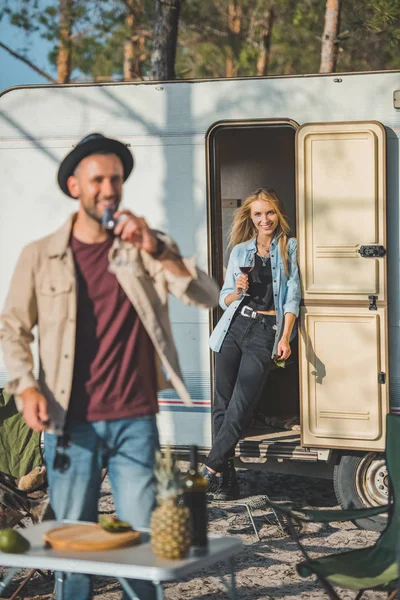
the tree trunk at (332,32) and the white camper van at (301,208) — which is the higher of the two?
the tree trunk at (332,32)

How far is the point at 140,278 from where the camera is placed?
3.61m

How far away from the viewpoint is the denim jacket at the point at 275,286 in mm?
6238

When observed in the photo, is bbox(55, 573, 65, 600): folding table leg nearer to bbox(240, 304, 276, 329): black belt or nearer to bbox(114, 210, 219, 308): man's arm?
bbox(114, 210, 219, 308): man's arm

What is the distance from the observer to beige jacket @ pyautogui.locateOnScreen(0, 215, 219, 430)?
3578mm

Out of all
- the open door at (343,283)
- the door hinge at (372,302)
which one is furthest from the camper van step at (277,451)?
the door hinge at (372,302)

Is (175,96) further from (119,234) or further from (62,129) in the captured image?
(119,234)

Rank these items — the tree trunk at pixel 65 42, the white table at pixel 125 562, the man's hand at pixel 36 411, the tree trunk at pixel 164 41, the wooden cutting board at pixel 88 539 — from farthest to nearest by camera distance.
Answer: the tree trunk at pixel 65 42 < the tree trunk at pixel 164 41 < the man's hand at pixel 36 411 < the wooden cutting board at pixel 88 539 < the white table at pixel 125 562

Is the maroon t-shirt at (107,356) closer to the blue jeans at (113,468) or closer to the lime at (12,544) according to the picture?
the blue jeans at (113,468)

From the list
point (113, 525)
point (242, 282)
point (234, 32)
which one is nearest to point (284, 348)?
point (242, 282)

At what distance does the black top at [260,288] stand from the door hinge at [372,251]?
0.64 meters

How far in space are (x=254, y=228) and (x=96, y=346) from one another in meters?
3.25

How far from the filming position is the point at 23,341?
364 cm

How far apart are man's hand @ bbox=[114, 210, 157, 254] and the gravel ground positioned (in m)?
1.99

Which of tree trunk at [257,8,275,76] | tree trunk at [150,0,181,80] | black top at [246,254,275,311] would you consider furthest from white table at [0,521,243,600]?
tree trunk at [257,8,275,76]
